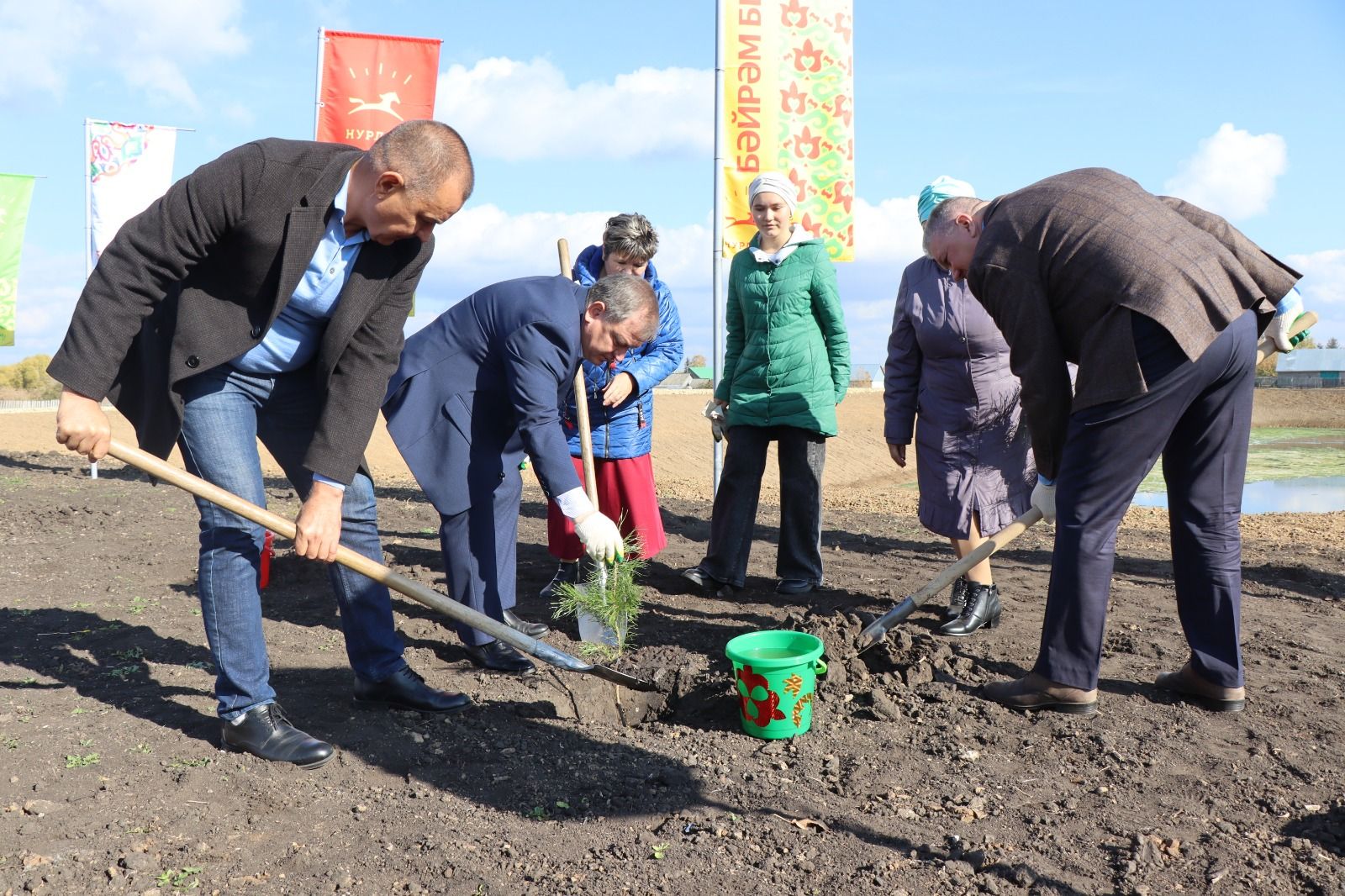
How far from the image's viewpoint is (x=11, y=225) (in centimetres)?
1145

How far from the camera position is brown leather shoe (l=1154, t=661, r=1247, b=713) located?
3.45 metres

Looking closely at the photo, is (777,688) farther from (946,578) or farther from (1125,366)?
(1125,366)

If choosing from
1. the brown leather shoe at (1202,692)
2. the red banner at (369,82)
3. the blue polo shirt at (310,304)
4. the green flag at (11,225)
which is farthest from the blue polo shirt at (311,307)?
the green flag at (11,225)

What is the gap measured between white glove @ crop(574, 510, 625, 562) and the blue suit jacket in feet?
0.46

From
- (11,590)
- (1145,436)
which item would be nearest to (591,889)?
(1145,436)

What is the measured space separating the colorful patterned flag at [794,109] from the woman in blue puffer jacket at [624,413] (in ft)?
7.08

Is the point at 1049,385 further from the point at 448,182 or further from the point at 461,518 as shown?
the point at 461,518

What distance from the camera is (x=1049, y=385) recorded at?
10.7 ft

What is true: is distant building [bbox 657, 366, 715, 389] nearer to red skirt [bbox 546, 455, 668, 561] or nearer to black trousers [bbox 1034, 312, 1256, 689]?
red skirt [bbox 546, 455, 668, 561]

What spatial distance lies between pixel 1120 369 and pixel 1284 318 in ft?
2.41

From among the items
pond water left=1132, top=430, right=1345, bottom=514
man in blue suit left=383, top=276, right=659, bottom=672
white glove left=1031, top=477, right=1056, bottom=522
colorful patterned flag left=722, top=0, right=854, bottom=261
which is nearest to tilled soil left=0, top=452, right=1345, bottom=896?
man in blue suit left=383, top=276, right=659, bottom=672

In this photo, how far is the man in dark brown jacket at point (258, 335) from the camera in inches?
104

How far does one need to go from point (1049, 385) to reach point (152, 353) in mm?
2726

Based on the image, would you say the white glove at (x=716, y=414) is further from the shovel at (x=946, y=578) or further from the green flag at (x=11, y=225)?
the green flag at (x=11, y=225)
